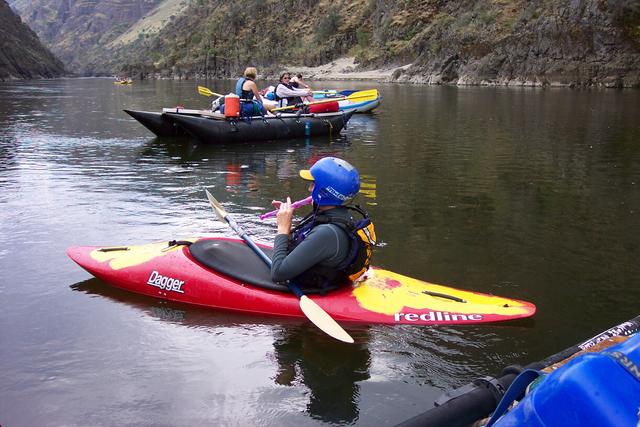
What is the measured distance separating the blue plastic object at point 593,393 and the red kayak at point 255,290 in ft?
9.97

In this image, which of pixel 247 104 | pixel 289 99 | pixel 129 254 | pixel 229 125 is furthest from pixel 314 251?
pixel 289 99

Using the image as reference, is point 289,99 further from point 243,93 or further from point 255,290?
point 255,290

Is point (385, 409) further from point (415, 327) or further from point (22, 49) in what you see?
point (22, 49)

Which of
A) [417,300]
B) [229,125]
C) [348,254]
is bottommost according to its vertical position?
[417,300]

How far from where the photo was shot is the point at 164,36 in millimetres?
124312

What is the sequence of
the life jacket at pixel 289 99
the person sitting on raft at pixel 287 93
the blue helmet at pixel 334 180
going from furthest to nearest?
1. the life jacket at pixel 289 99
2. the person sitting on raft at pixel 287 93
3. the blue helmet at pixel 334 180

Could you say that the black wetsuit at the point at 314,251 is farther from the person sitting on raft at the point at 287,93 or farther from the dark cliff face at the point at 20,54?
the dark cliff face at the point at 20,54

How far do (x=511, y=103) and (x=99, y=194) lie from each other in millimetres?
21278

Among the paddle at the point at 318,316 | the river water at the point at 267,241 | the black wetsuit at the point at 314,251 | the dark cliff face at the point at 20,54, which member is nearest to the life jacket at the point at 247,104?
the river water at the point at 267,241

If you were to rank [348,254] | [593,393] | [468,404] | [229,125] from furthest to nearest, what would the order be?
[229,125] < [348,254] < [468,404] < [593,393]

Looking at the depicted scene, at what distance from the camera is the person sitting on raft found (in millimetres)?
15508

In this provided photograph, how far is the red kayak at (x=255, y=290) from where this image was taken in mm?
4559

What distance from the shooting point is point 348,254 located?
448 cm

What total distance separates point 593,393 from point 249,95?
498 inches
